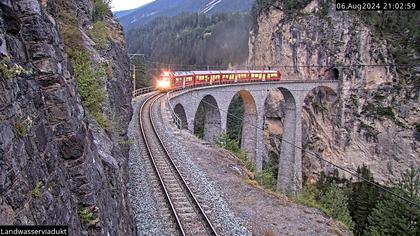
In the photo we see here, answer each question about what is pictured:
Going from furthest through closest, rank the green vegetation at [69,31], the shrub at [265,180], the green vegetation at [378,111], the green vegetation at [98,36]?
the green vegetation at [378,111], the shrub at [265,180], the green vegetation at [98,36], the green vegetation at [69,31]

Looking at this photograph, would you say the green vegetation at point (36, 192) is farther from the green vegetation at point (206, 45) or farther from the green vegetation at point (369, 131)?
the green vegetation at point (206, 45)

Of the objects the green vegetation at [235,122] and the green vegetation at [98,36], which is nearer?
the green vegetation at [98,36]

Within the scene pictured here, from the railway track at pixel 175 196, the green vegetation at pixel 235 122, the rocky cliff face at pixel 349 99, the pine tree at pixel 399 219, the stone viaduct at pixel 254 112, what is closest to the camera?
the railway track at pixel 175 196

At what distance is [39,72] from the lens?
6.04 meters

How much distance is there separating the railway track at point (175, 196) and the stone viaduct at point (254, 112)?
12.1 m

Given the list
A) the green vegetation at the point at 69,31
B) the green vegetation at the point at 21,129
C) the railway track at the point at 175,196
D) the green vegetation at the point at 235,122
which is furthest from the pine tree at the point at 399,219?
the green vegetation at the point at 235,122

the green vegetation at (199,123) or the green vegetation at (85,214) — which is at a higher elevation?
the green vegetation at (85,214)

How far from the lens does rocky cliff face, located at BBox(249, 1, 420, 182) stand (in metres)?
50.4

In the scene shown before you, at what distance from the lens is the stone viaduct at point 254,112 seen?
33.2 meters

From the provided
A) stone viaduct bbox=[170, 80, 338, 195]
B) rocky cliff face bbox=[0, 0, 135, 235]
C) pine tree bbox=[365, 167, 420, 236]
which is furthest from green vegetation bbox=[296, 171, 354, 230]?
rocky cliff face bbox=[0, 0, 135, 235]

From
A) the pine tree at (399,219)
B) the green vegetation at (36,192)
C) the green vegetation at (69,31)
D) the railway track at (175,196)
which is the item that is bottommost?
the pine tree at (399,219)

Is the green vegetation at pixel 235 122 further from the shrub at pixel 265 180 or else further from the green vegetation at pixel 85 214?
the green vegetation at pixel 85 214
